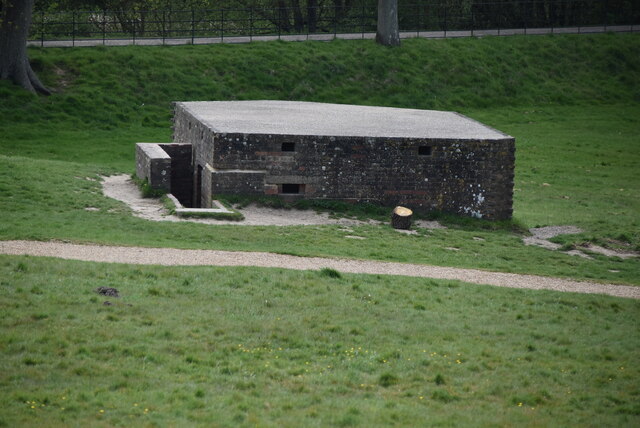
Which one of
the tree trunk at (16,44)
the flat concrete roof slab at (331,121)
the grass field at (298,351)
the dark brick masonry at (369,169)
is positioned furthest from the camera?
the tree trunk at (16,44)

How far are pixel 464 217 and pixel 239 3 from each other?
101 ft

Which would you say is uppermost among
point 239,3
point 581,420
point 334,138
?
point 239,3

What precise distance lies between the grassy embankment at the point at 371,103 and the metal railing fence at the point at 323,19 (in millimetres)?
3372

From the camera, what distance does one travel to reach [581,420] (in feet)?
38.1

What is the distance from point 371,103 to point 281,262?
26.0 metres

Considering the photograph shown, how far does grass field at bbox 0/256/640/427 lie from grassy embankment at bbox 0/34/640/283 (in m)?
3.35

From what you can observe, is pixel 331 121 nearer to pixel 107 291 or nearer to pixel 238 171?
pixel 238 171

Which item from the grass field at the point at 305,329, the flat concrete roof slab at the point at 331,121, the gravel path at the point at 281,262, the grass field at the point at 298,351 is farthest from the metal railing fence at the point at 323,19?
the grass field at the point at 298,351

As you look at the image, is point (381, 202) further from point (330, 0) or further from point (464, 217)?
point (330, 0)

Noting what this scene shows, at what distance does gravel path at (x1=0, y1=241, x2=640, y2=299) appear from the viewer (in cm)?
1756

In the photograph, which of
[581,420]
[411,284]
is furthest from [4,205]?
[581,420]

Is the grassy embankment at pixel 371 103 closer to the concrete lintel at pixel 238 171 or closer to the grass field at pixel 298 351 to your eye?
the concrete lintel at pixel 238 171

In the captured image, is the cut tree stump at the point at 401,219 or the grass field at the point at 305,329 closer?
the grass field at the point at 305,329

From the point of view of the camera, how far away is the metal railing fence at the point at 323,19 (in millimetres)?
46156
